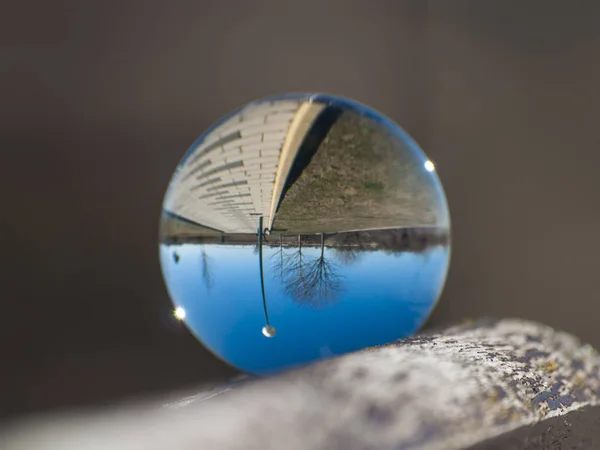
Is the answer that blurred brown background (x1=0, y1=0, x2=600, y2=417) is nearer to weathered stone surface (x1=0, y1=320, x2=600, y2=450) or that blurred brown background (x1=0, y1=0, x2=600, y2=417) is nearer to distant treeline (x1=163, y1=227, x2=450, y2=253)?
distant treeline (x1=163, y1=227, x2=450, y2=253)

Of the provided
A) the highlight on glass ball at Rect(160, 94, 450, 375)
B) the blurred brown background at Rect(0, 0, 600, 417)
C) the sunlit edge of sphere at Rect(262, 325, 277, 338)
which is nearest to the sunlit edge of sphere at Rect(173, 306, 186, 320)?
the highlight on glass ball at Rect(160, 94, 450, 375)

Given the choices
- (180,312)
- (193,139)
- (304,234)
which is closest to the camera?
(304,234)

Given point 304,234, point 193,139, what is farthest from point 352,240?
point 193,139

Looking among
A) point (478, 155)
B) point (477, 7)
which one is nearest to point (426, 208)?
point (478, 155)

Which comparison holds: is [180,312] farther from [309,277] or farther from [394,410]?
[394,410]

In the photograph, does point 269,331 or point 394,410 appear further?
point 269,331
